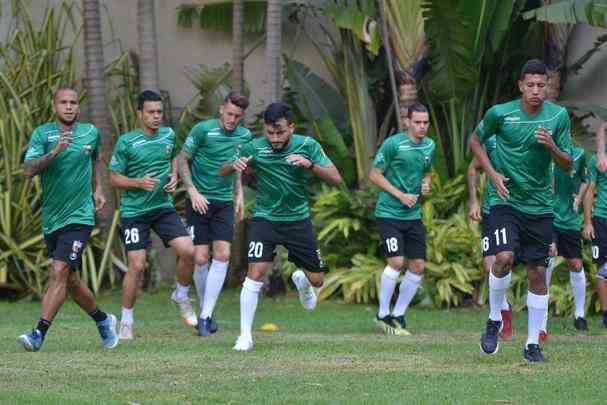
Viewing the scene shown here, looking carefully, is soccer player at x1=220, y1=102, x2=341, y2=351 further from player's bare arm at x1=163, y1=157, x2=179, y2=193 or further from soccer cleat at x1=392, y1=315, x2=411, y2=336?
soccer cleat at x1=392, y1=315, x2=411, y2=336

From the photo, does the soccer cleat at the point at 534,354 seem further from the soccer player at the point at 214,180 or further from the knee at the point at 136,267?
the knee at the point at 136,267

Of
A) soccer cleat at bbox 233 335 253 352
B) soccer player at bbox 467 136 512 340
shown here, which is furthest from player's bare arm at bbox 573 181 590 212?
soccer cleat at bbox 233 335 253 352

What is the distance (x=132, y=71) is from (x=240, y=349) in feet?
27.8

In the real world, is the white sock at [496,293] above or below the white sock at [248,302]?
above

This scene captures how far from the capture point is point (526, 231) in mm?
10258

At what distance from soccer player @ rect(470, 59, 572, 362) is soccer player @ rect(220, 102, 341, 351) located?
5.18 ft

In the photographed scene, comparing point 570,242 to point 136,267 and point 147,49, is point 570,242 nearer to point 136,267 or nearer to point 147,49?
point 136,267

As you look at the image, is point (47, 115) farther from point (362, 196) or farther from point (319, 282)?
point (319, 282)

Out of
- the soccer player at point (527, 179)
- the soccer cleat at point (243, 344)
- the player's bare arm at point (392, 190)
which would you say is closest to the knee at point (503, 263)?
the soccer player at point (527, 179)

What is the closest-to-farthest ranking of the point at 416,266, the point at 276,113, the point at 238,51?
the point at 276,113, the point at 416,266, the point at 238,51

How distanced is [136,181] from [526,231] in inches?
149

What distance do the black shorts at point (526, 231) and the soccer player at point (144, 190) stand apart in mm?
3495

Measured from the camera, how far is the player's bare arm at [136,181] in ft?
39.8

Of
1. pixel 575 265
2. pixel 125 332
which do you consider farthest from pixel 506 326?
pixel 125 332
